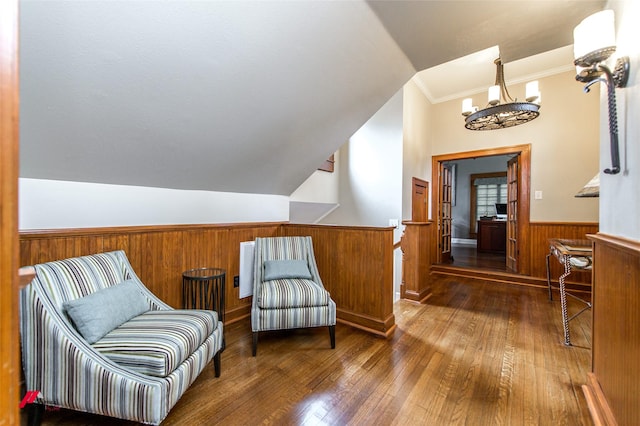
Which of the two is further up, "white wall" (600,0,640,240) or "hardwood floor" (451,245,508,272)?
"white wall" (600,0,640,240)

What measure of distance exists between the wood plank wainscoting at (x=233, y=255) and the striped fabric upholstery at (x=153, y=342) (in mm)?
663

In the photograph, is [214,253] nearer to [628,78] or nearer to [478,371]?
[478,371]

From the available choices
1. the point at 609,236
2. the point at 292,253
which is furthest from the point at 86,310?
the point at 609,236

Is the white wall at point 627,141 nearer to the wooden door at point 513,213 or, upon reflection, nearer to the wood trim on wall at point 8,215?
the wood trim on wall at point 8,215

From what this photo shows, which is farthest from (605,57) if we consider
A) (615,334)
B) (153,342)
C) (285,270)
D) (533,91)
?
(153,342)

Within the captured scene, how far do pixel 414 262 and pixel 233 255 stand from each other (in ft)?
7.00

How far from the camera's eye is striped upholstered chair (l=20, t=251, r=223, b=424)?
1.18 metres

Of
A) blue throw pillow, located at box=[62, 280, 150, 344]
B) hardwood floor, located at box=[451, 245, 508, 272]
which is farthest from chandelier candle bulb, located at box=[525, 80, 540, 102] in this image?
blue throw pillow, located at box=[62, 280, 150, 344]

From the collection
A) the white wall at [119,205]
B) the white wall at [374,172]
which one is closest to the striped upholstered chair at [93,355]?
the white wall at [119,205]

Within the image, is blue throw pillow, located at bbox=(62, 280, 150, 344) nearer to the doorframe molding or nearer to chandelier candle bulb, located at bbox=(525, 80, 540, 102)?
chandelier candle bulb, located at bbox=(525, 80, 540, 102)

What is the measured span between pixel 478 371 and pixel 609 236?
1156 millimetres

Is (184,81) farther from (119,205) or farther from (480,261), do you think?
(480,261)

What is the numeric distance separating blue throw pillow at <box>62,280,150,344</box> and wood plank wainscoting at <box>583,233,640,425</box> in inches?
89.6

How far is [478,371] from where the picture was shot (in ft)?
5.94
